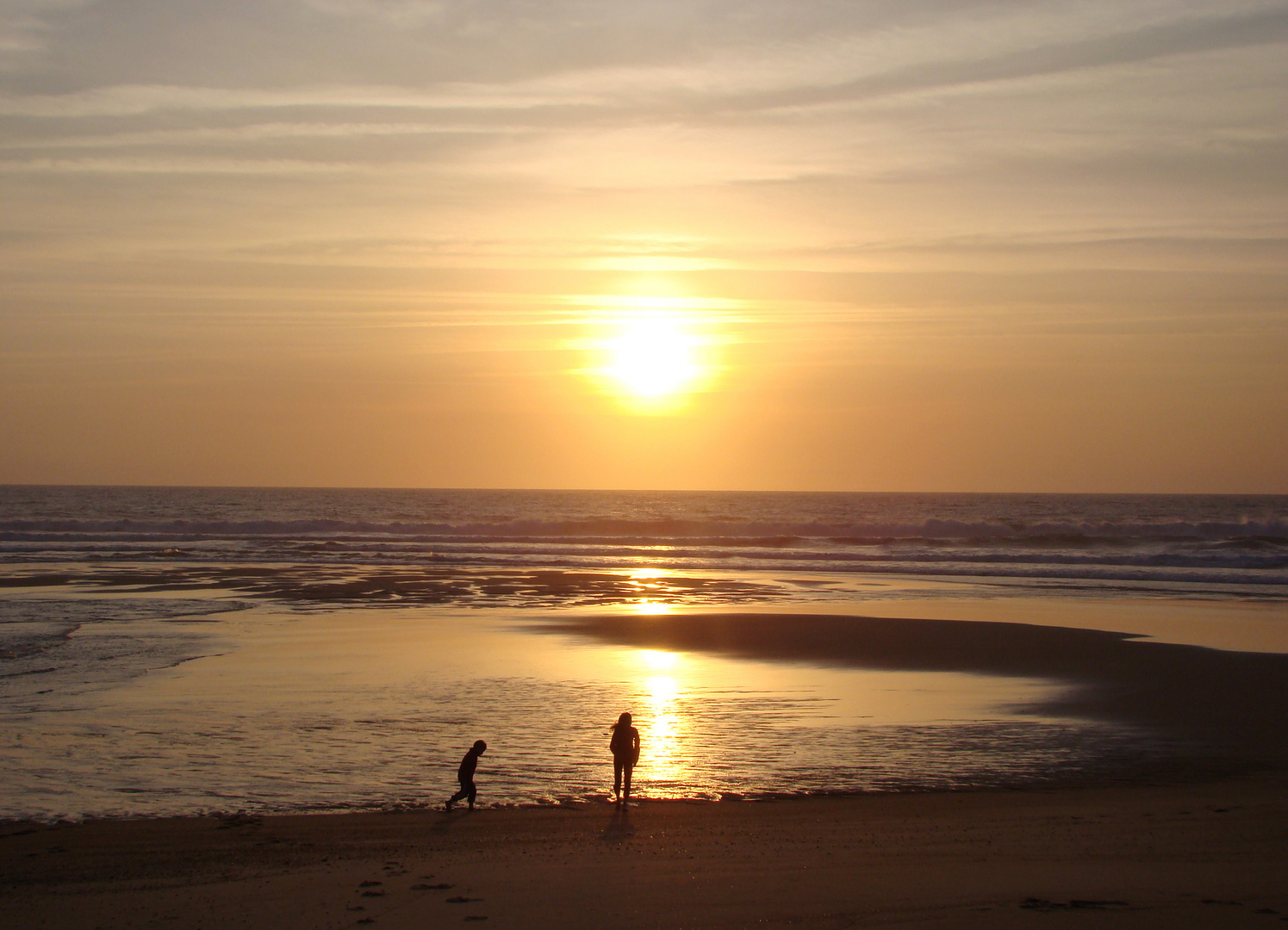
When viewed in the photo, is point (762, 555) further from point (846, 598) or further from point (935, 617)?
point (935, 617)

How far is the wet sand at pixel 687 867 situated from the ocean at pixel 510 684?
75cm

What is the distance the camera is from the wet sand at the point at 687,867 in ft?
22.0

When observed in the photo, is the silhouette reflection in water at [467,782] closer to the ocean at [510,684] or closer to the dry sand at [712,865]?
the dry sand at [712,865]

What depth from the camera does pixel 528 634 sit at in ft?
68.9

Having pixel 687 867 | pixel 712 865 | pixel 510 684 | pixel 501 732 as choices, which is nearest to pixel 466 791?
pixel 687 867

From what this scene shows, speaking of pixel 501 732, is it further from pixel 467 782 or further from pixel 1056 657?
pixel 1056 657

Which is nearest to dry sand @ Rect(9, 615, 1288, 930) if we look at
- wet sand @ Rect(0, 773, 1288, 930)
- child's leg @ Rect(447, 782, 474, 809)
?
wet sand @ Rect(0, 773, 1288, 930)

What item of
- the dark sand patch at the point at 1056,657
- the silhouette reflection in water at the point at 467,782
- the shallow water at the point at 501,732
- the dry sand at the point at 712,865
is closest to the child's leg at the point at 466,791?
the silhouette reflection in water at the point at 467,782

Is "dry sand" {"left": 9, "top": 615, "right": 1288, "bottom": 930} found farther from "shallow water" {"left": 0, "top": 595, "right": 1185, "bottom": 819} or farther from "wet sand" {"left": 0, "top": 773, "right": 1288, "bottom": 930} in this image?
"shallow water" {"left": 0, "top": 595, "right": 1185, "bottom": 819}

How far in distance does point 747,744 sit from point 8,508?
109 meters

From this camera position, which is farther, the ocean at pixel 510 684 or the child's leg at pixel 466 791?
the ocean at pixel 510 684

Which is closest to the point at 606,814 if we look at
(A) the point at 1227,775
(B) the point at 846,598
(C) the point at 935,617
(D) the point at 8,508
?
(A) the point at 1227,775

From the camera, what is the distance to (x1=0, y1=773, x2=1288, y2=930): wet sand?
6.71 meters

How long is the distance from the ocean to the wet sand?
29.4 inches
